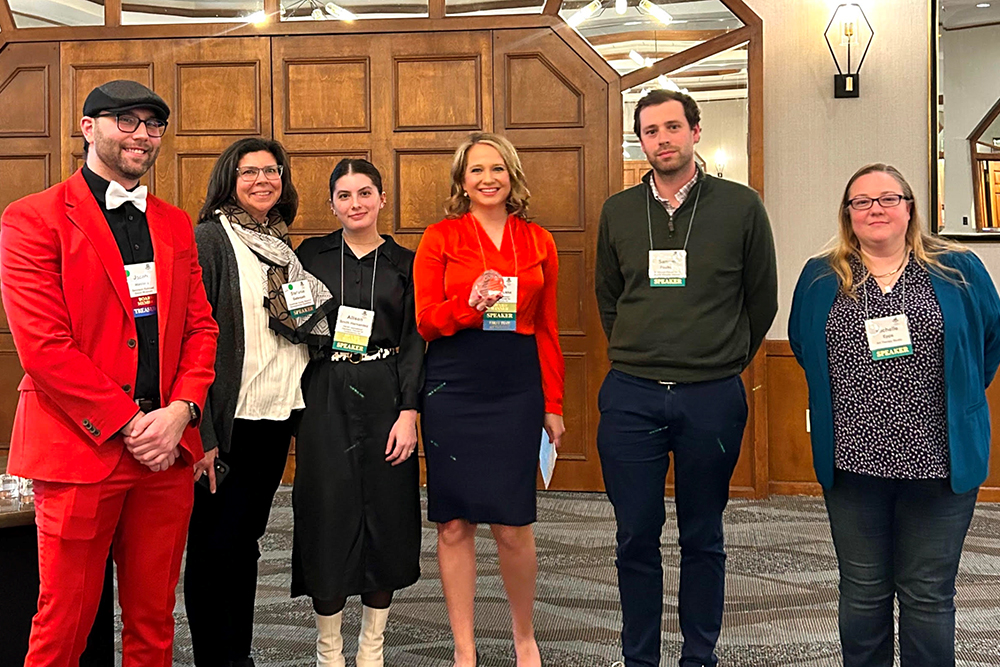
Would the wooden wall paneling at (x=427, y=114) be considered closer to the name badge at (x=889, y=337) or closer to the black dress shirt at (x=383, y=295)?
the black dress shirt at (x=383, y=295)

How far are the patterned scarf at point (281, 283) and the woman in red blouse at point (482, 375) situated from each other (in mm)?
280

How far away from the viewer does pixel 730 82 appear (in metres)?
A: 5.26

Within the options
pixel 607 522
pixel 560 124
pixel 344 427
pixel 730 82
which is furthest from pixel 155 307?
pixel 730 82

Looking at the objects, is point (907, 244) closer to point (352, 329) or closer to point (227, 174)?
point (352, 329)

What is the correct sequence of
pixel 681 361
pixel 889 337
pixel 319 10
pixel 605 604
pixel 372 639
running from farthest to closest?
pixel 319 10 → pixel 605 604 → pixel 372 639 → pixel 681 361 → pixel 889 337

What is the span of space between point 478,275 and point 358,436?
0.58m

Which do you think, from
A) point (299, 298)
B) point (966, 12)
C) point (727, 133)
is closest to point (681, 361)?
point (299, 298)

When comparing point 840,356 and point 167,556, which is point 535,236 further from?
point 167,556

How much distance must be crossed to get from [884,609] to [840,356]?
664 millimetres

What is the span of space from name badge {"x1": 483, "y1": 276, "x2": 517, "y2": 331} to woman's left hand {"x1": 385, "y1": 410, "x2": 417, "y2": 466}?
1.12 feet

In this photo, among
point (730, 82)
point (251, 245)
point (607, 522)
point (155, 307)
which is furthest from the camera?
point (730, 82)

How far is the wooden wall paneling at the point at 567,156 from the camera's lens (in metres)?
5.38

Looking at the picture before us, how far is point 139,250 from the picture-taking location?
7.15 feet

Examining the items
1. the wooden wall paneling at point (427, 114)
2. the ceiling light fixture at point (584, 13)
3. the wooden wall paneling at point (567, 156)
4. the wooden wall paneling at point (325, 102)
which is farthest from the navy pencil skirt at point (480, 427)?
the ceiling light fixture at point (584, 13)
